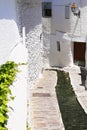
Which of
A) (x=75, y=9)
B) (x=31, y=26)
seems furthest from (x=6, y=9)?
(x=75, y=9)

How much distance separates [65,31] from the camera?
118ft

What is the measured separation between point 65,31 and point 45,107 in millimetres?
16900

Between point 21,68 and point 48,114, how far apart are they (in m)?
9.37

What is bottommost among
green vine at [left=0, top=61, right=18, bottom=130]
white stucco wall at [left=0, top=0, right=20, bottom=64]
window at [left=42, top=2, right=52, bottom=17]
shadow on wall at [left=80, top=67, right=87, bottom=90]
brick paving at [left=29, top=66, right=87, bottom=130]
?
shadow on wall at [left=80, top=67, right=87, bottom=90]

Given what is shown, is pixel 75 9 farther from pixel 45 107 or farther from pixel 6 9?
pixel 6 9

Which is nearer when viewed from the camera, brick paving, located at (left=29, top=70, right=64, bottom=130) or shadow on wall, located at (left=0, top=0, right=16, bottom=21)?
shadow on wall, located at (left=0, top=0, right=16, bottom=21)

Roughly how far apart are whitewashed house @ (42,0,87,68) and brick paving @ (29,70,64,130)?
7367 millimetres

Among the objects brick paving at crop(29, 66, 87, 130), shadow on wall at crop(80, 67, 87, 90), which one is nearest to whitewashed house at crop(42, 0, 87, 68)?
shadow on wall at crop(80, 67, 87, 90)

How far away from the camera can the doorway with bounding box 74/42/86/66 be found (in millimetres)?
36062

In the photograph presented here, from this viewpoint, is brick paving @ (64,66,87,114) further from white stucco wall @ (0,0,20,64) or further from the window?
white stucco wall @ (0,0,20,64)

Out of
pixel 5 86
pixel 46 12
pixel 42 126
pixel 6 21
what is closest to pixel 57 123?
pixel 42 126

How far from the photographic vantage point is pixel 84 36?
3488 cm

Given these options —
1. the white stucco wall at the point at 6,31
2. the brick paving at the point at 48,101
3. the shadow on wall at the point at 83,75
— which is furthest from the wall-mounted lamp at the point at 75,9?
the white stucco wall at the point at 6,31

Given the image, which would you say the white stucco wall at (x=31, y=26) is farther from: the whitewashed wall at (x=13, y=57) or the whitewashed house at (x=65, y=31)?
the whitewashed wall at (x=13, y=57)
